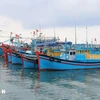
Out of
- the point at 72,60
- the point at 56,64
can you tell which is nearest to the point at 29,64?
the point at 56,64

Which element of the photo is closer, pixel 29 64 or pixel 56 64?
pixel 56 64

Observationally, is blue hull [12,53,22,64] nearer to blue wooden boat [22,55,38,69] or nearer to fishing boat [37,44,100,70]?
blue wooden boat [22,55,38,69]

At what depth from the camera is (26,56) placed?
57.2 m

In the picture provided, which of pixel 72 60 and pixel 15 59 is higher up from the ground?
pixel 72 60

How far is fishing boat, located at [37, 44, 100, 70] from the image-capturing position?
49.5 metres

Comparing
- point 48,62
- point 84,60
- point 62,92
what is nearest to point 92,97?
point 62,92

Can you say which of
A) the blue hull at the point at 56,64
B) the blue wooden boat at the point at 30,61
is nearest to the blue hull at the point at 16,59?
the blue wooden boat at the point at 30,61

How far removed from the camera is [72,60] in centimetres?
5109

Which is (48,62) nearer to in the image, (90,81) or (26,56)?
(26,56)

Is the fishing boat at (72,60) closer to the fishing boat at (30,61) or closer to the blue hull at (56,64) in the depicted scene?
the blue hull at (56,64)

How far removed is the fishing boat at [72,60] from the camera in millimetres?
49531

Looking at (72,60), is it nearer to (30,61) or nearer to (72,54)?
(72,54)

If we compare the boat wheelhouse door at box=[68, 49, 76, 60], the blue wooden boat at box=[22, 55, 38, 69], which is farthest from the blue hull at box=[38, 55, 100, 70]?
the blue wooden boat at box=[22, 55, 38, 69]

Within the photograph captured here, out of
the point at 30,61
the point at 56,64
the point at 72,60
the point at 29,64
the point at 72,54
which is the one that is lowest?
the point at 29,64
